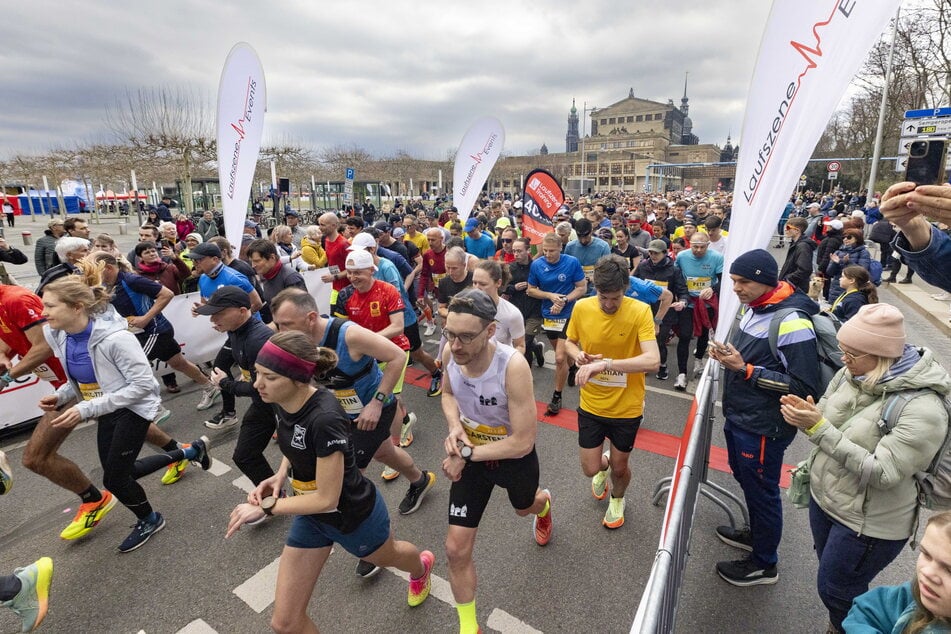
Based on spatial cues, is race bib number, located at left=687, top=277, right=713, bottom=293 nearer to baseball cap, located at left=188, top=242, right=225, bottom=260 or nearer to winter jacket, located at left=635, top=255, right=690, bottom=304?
winter jacket, located at left=635, top=255, right=690, bottom=304

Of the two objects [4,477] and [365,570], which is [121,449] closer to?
[4,477]

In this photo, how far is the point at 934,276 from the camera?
1887mm

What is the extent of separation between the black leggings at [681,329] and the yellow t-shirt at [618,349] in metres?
3.30

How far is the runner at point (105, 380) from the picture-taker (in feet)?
10.4

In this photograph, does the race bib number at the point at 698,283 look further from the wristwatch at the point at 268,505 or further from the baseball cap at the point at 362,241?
the wristwatch at the point at 268,505

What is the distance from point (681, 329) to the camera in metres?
6.47

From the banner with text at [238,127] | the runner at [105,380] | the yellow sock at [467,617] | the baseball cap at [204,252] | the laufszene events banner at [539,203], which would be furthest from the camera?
the laufszene events banner at [539,203]

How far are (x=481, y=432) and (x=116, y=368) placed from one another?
2.64 m

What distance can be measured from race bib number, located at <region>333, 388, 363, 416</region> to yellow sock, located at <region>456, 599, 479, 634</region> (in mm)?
1541

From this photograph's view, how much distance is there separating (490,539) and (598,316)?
190 cm

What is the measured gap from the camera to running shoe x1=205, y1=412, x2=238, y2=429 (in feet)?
17.8

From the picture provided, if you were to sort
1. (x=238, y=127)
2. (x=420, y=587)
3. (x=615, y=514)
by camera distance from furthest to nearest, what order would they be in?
(x=238, y=127) < (x=615, y=514) < (x=420, y=587)

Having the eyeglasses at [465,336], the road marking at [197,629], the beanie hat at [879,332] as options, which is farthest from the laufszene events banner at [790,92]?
the road marking at [197,629]

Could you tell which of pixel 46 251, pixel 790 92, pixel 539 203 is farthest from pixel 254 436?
pixel 539 203
